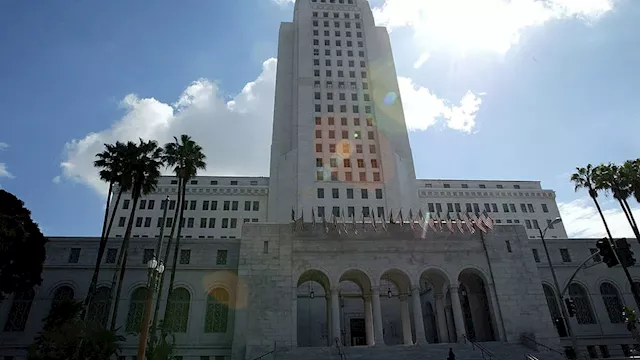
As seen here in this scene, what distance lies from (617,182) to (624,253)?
68.0 feet

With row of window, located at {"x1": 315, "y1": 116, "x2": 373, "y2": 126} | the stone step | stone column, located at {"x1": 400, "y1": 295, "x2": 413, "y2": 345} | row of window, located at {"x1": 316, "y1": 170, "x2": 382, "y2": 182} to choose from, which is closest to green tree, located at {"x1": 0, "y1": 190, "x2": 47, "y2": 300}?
the stone step

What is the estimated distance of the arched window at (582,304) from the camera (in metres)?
36.9

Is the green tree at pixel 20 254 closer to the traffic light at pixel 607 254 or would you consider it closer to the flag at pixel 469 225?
the flag at pixel 469 225

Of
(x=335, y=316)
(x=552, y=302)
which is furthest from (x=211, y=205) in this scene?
(x=552, y=302)

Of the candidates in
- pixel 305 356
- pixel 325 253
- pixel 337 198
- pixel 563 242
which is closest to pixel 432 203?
pixel 337 198

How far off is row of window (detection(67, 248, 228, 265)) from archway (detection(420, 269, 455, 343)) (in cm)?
1903

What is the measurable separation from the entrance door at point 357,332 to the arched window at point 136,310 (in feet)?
70.3

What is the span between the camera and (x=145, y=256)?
117 feet

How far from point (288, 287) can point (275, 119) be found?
145ft

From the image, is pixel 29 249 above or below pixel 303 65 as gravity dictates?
below

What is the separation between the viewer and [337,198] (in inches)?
2375

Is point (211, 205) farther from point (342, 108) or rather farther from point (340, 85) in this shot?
point (340, 85)

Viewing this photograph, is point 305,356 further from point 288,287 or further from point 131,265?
point 131,265

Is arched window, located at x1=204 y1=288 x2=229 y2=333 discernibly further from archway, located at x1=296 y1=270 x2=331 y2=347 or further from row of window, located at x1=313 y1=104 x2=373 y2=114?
row of window, located at x1=313 y1=104 x2=373 y2=114
